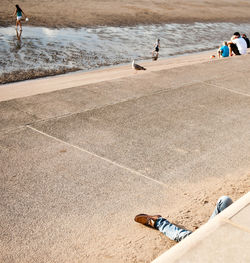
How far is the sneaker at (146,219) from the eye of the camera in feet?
13.1

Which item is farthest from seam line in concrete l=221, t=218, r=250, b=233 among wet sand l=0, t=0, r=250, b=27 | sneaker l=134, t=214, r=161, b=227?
wet sand l=0, t=0, r=250, b=27

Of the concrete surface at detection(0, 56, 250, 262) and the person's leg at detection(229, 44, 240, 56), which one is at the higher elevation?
the person's leg at detection(229, 44, 240, 56)

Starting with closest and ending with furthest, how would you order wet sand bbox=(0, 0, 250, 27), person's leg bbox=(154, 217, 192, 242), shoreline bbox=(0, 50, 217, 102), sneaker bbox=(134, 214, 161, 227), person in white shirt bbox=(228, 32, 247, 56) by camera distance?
person's leg bbox=(154, 217, 192, 242) < sneaker bbox=(134, 214, 161, 227) < shoreline bbox=(0, 50, 217, 102) < person in white shirt bbox=(228, 32, 247, 56) < wet sand bbox=(0, 0, 250, 27)

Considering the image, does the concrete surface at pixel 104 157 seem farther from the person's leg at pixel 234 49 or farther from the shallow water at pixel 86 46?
the shallow water at pixel 86 46

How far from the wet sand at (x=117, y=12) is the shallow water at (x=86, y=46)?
1123 millimetres

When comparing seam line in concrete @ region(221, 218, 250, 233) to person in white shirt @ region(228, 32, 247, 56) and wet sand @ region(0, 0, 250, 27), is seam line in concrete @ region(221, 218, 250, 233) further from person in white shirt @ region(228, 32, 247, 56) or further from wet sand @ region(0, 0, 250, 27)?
wet sand @ region(0, 0, 250, 27)

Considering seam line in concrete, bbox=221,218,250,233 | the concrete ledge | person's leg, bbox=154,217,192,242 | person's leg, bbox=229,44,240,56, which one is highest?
person's leg, bbox=229,44,240,56

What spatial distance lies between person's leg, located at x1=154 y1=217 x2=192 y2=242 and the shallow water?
10.4 metres

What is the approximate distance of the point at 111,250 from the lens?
3.77 m

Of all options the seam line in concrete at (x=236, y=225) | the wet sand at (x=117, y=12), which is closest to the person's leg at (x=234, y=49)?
the wet sand at (x=117, y=12)

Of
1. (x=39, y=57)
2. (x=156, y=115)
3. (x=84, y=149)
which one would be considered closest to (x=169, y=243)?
(x=84, y=149)

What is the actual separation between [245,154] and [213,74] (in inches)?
158

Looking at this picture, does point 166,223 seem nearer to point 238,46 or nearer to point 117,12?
point 238,46

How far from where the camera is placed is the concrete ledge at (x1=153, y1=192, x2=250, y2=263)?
125 inches
